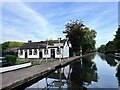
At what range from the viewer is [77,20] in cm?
7119

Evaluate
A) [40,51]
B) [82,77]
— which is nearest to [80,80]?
[82,77]

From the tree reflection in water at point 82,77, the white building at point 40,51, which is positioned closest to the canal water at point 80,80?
the tree reflection in water at point 82,77

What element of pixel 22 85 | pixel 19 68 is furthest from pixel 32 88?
pixel 19 68

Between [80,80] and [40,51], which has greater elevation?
[40,51]

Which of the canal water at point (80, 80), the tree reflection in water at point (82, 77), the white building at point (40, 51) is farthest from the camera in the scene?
the white building at point (40, 51)

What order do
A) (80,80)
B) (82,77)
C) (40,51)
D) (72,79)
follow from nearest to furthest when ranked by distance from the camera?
(80,80) < (72,79) < (82,77) < (40,51)

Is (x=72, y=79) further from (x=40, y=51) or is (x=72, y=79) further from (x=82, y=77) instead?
(x=40, y=51)

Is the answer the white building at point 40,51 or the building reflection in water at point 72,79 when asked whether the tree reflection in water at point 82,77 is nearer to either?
the building reflection in water at point 72,79

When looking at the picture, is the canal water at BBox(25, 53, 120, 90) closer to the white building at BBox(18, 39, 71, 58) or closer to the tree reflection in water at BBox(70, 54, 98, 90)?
the tree reflection in water at BBox(70, 54, 98, 90)

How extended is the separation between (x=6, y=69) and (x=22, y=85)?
5624 mm

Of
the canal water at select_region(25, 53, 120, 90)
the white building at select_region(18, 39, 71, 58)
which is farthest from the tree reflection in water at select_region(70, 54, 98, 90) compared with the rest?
the white building at select_region(18, 39, 71, 58)

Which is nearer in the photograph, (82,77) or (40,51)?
(82,77)

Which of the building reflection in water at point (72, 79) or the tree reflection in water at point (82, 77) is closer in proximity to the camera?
the building reflection in water at point (72, 79)

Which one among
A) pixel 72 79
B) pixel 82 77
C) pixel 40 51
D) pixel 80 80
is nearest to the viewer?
pixel 80 80
